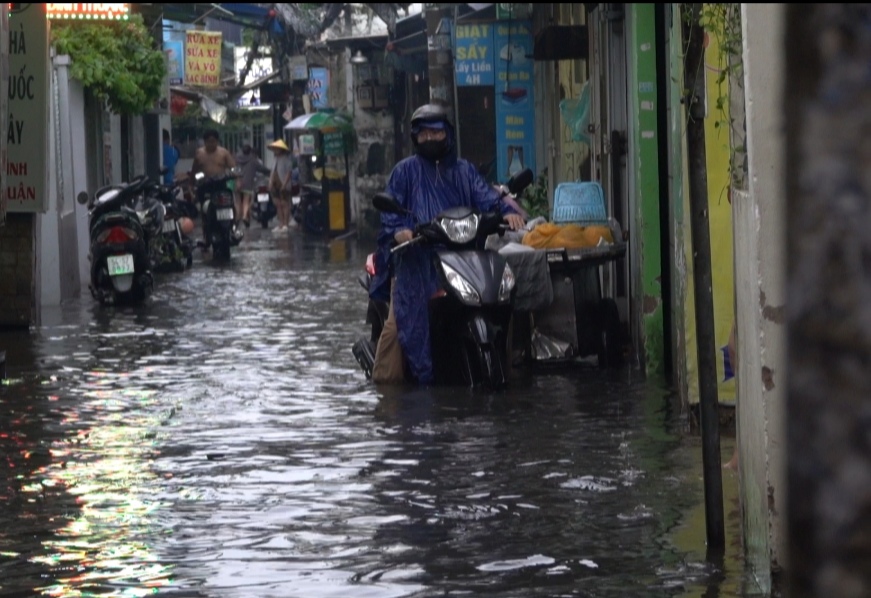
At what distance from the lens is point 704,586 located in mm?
4730

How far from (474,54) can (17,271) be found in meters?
7.90

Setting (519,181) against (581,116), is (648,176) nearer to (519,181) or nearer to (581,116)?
(519,181)

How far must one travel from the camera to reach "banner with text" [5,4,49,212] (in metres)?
12.6

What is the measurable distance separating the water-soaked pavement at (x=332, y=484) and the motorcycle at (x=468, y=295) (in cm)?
27

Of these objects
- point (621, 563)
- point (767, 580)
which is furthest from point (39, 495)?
point (767, 580)

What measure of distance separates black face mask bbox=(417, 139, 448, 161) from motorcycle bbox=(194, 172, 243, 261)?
13.9 meters

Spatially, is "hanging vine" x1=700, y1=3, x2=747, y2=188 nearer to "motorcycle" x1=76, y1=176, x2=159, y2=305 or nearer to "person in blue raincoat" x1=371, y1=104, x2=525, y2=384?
"person in blue raincoat" x1=371, y1=104, x2=525, y2=384

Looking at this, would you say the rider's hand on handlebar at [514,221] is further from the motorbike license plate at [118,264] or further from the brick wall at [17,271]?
the motorbike license plate at [118,264]

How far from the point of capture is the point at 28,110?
503 inches

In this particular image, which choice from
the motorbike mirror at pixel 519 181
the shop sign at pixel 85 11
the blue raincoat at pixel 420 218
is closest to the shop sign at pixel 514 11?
the shop sign at pixel 85 11

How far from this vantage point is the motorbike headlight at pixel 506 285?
9320mm

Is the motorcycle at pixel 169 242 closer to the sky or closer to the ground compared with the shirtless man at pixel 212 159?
closer to the ground

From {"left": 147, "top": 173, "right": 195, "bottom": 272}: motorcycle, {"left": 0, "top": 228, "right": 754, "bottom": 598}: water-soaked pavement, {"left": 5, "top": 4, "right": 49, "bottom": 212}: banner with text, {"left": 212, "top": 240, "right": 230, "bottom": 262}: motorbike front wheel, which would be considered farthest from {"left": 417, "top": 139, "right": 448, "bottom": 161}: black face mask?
{"left": 212, "top": 240, "right": 230, "bottom": 262}: motorbike front wheel

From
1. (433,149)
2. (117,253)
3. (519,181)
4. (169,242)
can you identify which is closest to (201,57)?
(169,242)
